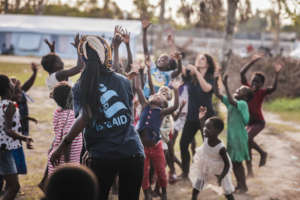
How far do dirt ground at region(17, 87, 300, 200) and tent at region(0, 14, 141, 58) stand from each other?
20.7m

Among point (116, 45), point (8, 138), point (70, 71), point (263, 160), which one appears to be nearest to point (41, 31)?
point (263, 160)

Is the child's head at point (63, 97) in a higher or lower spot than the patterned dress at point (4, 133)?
higher

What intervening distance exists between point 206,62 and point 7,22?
29.7 metres

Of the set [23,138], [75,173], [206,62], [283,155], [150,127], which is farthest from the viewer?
[283,155]

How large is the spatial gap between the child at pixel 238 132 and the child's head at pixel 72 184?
3654mm

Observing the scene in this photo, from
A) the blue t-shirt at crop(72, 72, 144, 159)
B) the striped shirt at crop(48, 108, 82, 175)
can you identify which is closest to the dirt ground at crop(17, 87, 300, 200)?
the striped shirt at crop(48, 108, 82, 175)

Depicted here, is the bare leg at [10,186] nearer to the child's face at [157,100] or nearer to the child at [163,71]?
the child's face at [157,100]

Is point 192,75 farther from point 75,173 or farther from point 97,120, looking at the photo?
point 75,173

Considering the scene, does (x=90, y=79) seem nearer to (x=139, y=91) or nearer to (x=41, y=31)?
(x=139, y=91)

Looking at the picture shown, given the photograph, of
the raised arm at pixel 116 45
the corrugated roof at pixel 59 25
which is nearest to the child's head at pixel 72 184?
the raised arm at pixel 116 45

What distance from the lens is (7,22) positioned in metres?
32.1

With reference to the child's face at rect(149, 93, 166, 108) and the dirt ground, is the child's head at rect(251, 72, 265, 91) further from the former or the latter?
the child's face at rect(149, 93, 166, 108)

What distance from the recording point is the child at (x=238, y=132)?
17.9 ft

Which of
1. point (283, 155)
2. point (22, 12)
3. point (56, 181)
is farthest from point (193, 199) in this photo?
point (22, 12)
